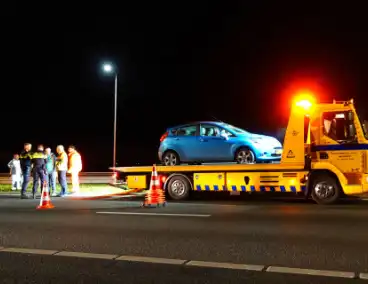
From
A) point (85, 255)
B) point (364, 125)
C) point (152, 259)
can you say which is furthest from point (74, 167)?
point (152, 259)

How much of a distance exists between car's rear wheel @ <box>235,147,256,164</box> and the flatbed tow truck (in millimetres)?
A: 318

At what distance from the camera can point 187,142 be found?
50.0 ft

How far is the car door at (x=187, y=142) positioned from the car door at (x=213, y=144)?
191 millimetres

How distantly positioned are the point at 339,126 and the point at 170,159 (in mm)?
5169

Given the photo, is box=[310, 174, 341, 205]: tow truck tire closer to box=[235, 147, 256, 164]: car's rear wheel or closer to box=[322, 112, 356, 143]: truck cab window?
box=[322, 112, 356, 143]: truck cab window

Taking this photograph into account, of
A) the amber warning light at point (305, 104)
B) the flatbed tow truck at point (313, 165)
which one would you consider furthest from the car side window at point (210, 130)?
the amber warning light at point (305, 104)

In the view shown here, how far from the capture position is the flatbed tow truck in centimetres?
1284

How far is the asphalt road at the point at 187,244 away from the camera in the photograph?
19.3 ft

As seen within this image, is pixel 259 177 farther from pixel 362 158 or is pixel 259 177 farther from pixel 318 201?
pixel 362 158

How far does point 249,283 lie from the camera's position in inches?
215

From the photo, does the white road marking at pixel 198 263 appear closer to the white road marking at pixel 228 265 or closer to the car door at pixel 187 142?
the white road marking at pixel 228 265

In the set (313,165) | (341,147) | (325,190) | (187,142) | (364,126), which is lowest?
(325,190)

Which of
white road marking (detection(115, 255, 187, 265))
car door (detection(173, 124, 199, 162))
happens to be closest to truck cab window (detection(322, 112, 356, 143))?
car door (detection(173, 124, 199, 162))

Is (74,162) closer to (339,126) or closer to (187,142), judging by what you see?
(187,142)
